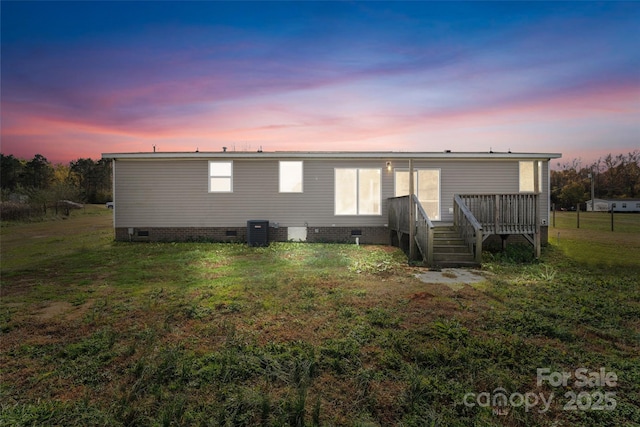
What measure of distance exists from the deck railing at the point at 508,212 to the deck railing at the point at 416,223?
1.75 m

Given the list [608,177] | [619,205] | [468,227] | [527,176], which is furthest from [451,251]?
[608,177]

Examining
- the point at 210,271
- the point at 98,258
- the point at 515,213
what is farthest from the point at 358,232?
the point at 98,258

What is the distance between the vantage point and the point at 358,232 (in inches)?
504

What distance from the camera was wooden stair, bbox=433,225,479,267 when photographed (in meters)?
8.70

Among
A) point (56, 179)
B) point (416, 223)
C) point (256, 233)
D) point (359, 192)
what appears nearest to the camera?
point (416, 223)

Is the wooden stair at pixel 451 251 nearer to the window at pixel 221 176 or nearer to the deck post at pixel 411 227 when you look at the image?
the deck post at pixel 411 227

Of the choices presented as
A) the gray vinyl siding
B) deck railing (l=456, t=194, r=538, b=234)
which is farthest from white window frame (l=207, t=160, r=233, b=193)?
deck railing (l=456, t=194, r=538, b=234)

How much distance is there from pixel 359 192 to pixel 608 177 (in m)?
65.4

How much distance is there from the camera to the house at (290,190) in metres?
12.7

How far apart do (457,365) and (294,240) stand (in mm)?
9746

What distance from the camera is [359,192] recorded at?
42.1ft

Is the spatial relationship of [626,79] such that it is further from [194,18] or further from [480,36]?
[194,18]

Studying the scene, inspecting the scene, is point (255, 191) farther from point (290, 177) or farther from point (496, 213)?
point (496, 213)

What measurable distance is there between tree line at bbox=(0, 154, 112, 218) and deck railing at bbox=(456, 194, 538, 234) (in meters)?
29.1
